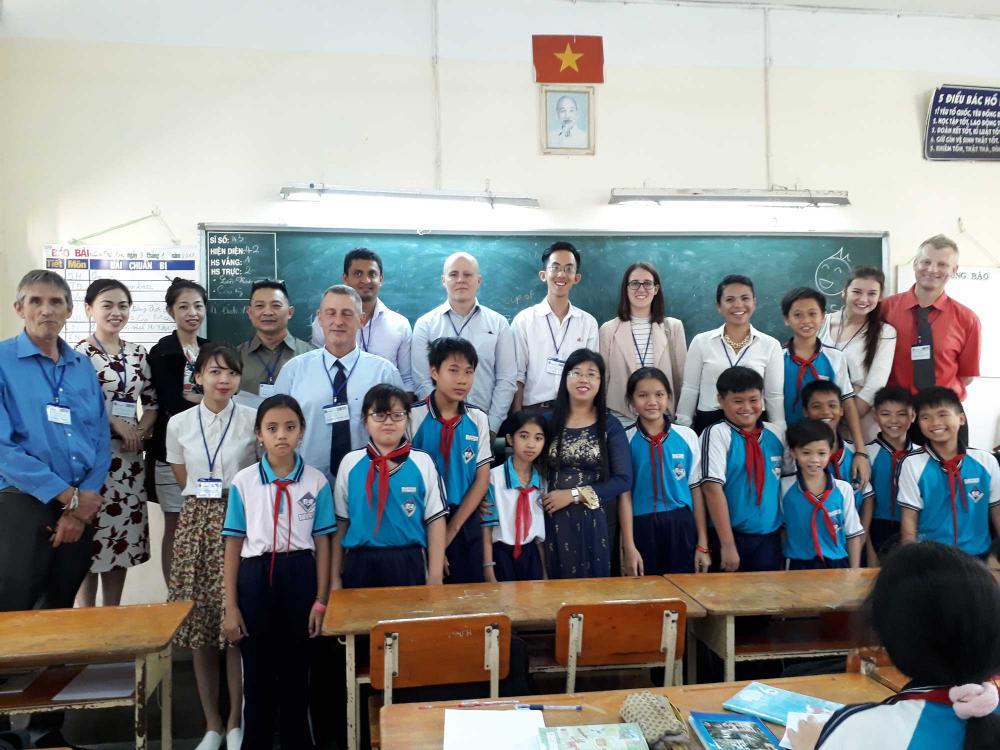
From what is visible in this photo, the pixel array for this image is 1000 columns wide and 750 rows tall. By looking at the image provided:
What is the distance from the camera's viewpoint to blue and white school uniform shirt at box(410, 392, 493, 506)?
2742mm

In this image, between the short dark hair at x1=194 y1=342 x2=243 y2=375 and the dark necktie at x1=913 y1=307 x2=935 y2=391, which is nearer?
the short dark hair at x1=194 y1=342 x2=243 y2=375

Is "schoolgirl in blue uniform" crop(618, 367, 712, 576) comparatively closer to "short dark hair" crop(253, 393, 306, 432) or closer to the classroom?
the classroom

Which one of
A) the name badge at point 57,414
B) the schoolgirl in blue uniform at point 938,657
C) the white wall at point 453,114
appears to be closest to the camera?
the schoolgirl in blue uniform at point 938,657

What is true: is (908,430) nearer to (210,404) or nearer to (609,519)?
(609,519)

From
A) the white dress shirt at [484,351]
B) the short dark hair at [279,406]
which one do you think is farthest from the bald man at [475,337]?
the short dark hair at [279,406]

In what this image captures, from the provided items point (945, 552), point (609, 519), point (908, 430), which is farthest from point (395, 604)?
point (908, 430)

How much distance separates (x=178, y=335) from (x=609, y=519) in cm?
217

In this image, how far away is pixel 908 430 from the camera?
323cm

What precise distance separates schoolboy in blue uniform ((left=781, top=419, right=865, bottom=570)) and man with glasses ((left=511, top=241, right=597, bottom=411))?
1079 mm

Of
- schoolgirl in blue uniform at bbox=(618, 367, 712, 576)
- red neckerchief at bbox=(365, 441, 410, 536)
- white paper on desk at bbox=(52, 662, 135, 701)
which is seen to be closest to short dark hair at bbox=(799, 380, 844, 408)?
schoolgirl in blue uniform at bbox=(618, 367, 712, 576)

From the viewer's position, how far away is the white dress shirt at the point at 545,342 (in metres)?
3.34

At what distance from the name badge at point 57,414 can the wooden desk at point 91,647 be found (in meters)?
Result: 0.76

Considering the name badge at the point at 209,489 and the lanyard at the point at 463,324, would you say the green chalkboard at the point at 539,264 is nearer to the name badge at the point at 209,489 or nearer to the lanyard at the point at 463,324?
the lanyard at the point at 463,324

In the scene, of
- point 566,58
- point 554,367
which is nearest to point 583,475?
point 554,367
